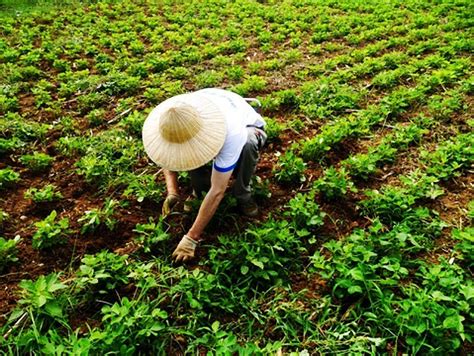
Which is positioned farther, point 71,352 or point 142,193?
point 142,193

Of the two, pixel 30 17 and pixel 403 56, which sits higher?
pixel 30 17

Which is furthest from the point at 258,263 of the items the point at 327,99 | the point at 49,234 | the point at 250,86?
the point at 250,86

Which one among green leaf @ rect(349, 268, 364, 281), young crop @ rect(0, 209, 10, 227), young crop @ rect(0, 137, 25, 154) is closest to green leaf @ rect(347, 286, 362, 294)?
green leaf @ rect(349, 268, 364, 281)

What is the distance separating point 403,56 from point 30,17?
8.75m

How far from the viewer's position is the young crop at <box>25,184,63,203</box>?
3543mm

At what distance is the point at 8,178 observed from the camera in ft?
12.4

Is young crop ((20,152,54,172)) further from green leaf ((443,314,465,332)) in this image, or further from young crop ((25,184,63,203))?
green leaf ((443,314,465,332))

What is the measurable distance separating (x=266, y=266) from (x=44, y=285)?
1.51m

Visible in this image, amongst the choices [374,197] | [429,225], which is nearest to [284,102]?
[374,197]

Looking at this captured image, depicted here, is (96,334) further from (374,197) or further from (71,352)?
(374,197)

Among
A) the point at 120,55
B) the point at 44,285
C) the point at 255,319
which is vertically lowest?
the point at 255,319

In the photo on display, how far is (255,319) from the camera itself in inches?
103

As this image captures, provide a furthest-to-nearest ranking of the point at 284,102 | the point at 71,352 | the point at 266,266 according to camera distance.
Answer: the point at 284,102 < the point at 266,266 < the point at 71,352

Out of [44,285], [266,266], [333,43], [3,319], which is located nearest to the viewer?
[44,285]
